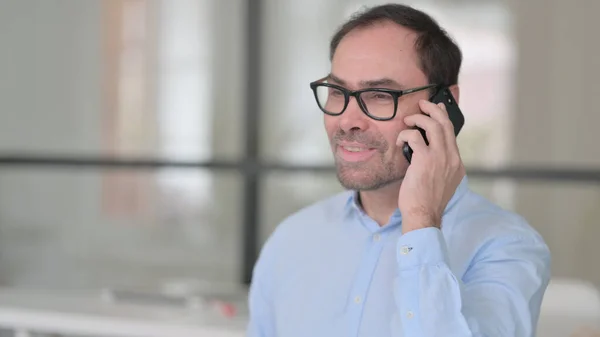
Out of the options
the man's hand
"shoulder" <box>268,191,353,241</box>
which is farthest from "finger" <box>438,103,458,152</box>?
"shoulder" <box>268,191,353,241</box>

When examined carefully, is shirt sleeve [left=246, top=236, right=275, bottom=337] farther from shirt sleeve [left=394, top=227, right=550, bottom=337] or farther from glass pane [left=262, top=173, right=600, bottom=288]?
glass pane [left=262, top=173, right=600, bottom=288]

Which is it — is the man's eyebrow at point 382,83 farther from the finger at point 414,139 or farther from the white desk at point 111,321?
the white desk at point 111,321

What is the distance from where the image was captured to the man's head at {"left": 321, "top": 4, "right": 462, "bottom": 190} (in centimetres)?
141

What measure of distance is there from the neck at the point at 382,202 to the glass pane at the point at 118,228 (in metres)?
1.70

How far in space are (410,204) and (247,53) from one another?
6.47ft

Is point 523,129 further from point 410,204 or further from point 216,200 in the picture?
point 410,204

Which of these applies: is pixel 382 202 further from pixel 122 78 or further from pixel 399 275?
pixel 122 78

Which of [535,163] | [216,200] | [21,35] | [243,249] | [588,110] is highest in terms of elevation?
[21,35]

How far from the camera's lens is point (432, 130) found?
1.31 m

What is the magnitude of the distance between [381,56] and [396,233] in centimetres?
34

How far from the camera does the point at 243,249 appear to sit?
3.23 meters

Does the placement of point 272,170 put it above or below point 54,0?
below

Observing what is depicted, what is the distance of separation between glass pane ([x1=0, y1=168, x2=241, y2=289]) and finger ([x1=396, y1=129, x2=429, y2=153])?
1.92 metres

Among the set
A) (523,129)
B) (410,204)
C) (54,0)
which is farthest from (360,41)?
(54,0)
